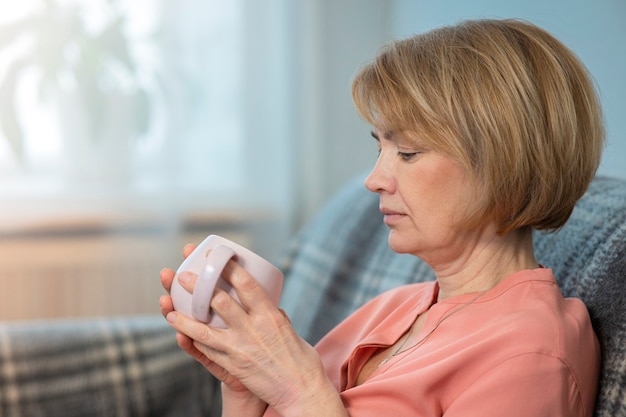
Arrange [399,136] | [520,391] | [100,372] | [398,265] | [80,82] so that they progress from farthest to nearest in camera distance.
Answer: [80,82], [100,372], [398,265], [399,136], [520,391]

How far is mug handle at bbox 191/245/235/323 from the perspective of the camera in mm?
969

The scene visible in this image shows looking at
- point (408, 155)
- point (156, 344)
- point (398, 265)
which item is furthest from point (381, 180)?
point (156, 344)

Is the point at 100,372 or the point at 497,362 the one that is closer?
the point at 497,362

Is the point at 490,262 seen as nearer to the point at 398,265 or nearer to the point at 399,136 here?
the point at 399,136

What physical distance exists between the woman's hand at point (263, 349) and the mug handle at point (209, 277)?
0.01m

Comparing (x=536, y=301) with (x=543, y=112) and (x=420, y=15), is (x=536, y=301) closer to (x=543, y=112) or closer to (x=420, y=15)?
(x=543, y=112)

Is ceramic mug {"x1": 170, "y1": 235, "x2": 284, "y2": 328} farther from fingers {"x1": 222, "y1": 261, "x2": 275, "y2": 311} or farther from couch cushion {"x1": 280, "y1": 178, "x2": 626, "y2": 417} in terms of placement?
couch cushion {"x1": 280, "y1": 178, "x2": 626, "y2": 417}

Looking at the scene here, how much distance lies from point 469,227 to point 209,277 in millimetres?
326

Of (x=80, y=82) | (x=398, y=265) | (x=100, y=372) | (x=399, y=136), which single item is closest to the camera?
(x=399, y=136)

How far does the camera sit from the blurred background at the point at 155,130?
→ 2.38 meters

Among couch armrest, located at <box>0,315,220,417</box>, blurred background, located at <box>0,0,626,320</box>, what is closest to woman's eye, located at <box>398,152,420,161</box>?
couch armrest, located at <box>0,315,220,417</box>

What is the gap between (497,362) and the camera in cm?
95

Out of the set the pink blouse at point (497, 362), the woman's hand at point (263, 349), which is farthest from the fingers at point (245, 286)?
the pink blouse at point (497, 362)

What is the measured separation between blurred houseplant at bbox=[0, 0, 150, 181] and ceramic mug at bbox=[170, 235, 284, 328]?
1.46 meters
